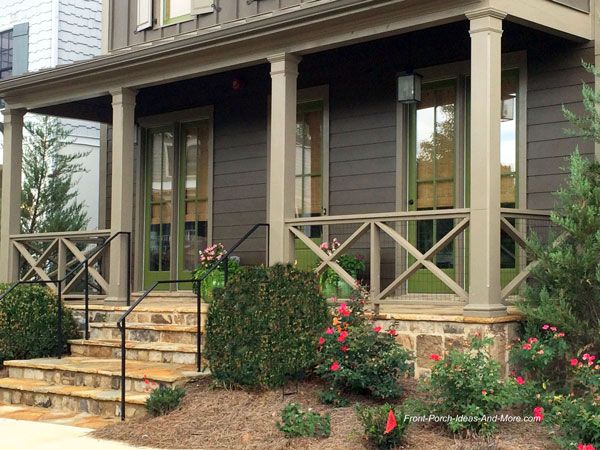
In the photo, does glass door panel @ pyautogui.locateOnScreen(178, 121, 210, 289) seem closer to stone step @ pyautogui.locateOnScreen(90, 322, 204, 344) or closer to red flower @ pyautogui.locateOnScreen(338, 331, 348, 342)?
stone step @ pyautogui.locateOnScreen(90, 322, 204, 344)

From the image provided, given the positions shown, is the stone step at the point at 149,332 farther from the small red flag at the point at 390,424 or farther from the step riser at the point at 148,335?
the small red flag at the point at 390,424

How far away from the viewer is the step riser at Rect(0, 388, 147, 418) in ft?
24.3

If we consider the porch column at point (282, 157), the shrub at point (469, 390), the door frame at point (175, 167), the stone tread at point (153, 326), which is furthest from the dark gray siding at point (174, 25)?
the shrub at point (469, 390)

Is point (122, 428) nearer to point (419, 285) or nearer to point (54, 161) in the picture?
point (419, 285)

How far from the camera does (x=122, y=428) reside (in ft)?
22.9

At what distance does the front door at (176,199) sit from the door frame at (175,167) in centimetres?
1

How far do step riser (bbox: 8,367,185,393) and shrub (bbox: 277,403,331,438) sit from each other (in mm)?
1543

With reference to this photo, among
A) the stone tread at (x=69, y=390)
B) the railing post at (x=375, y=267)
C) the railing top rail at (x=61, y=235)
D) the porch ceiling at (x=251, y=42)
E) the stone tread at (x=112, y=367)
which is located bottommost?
the stone tread at (x=69, y=390)

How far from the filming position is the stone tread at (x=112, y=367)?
7719mm

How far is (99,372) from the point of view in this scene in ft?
26.8

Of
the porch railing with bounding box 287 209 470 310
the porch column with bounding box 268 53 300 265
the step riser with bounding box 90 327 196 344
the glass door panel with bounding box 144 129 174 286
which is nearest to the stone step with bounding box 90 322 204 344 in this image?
the step riser with bounding box 90 327 196 344

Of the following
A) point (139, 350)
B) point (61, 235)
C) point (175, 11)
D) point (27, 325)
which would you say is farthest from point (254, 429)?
point (175, 11)

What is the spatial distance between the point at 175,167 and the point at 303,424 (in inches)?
267

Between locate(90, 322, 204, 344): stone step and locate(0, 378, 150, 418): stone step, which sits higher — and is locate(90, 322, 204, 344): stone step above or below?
above
